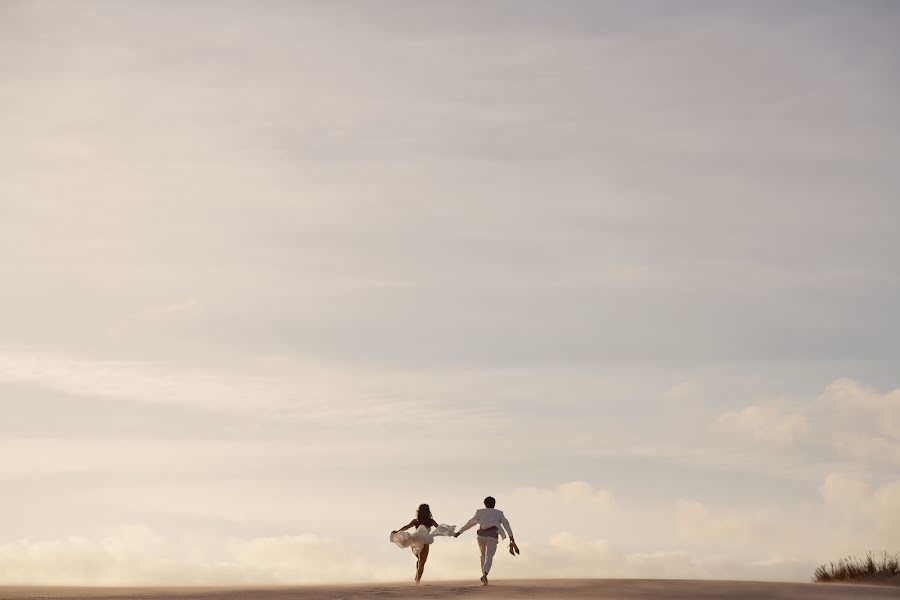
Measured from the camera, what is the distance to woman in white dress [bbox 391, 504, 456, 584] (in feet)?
102

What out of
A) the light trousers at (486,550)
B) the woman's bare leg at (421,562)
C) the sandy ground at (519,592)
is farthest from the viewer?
the woman's bare leg at (421,562)

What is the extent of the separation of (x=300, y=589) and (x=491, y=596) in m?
5.25

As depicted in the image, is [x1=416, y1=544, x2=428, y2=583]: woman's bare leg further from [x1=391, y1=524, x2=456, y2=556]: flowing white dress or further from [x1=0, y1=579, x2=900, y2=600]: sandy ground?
[x1=0, y1=579, x2=900, y2=600]: sandy ground

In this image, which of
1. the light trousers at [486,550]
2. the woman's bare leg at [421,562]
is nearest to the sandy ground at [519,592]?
the light trousers at [486,550]

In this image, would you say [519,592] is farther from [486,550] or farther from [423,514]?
[423,514]

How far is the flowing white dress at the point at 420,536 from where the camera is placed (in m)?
31.0

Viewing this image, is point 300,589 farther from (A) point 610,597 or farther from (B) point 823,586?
(B) point 823,586

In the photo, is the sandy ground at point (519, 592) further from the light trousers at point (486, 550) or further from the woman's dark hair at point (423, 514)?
the woman's dark hair at point (423, 514)

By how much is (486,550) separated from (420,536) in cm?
221

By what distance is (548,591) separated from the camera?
997 inches

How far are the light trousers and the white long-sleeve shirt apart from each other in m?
0.35

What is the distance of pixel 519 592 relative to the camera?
82.9ft

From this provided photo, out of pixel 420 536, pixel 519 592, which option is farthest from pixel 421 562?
pixel 519 592

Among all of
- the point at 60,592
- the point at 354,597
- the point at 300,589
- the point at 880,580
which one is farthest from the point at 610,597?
the point at 880,580
